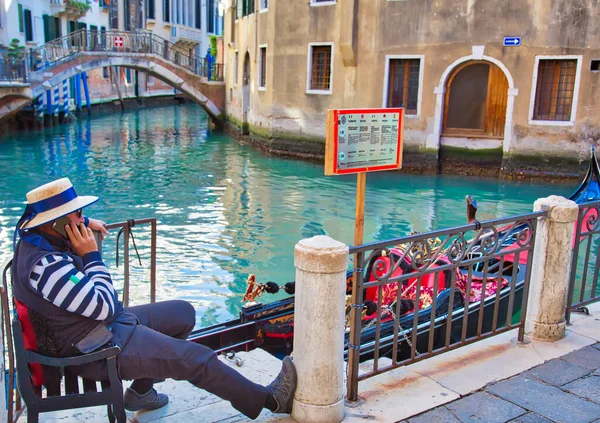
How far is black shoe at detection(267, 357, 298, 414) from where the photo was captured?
2623mm

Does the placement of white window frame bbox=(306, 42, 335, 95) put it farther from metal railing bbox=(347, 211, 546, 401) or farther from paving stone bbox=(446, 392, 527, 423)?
paving stone bbox=(446, 392, 527, 423)

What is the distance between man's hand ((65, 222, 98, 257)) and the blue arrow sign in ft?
38.9

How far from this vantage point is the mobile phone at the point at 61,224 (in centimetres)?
237

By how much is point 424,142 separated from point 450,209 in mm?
3426

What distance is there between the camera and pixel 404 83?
46.2 feet

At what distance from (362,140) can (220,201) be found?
8287 mm

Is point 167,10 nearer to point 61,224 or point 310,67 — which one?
point 310,67

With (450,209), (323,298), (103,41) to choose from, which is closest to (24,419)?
(323,298)

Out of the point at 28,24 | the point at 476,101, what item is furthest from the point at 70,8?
the point at 476,101

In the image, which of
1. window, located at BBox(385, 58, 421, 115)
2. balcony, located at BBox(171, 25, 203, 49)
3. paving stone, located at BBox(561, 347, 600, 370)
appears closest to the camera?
paving stone, located at BBox(561, 347, 600, 370)

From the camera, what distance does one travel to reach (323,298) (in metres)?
2.50

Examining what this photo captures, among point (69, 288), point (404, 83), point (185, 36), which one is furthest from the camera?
point (185, 36)

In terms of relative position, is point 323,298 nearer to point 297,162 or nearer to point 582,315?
point 582,315

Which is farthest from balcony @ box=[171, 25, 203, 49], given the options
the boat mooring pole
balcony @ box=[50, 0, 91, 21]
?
the boat mooring pole
